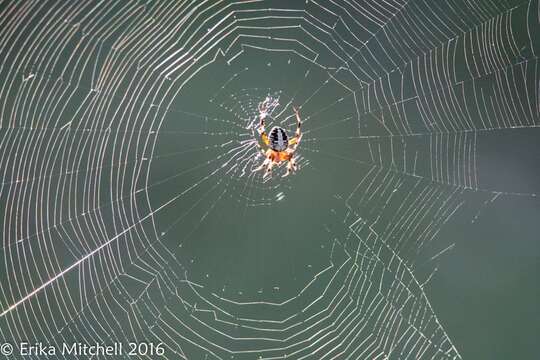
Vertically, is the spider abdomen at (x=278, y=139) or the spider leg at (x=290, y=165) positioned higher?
the spider abdomen at (x=278, y=139)

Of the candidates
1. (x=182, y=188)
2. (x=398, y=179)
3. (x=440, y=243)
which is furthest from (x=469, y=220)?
(x=182, y=188)

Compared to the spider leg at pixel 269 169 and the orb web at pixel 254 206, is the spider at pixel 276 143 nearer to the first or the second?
the spider leg at pixel 269 169

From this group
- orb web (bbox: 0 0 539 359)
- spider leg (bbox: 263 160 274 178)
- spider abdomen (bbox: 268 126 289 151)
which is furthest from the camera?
orb web (bbox: 0 0 539 359)

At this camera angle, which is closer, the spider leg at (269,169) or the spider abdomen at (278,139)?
the spider abdomen at (278,139)

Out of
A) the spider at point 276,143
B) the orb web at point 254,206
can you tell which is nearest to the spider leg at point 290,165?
the spider at point 276,143

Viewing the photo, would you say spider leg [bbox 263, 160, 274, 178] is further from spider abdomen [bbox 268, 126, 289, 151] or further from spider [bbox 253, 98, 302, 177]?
spider abdomen [bbox 268, 126, 289, 151]

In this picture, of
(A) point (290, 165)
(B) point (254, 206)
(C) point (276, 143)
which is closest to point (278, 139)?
(C) point (276, 143)

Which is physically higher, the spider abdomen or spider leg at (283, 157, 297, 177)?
the spider abdomen

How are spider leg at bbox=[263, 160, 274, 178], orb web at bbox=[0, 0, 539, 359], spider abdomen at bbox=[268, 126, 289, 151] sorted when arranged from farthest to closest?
orb web at bbox=[0, 0, 539, 359] → spider leg at bbox=[263, 160, 274, 178] → spider abdomen at bbox=[268, 126, 289, 151]

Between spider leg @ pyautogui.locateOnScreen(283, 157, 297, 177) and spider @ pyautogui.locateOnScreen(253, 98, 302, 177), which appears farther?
spider leg @ pyautogui.locateOnScreen(283, 157, 297, 177)

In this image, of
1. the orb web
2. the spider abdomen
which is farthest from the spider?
the orb web
